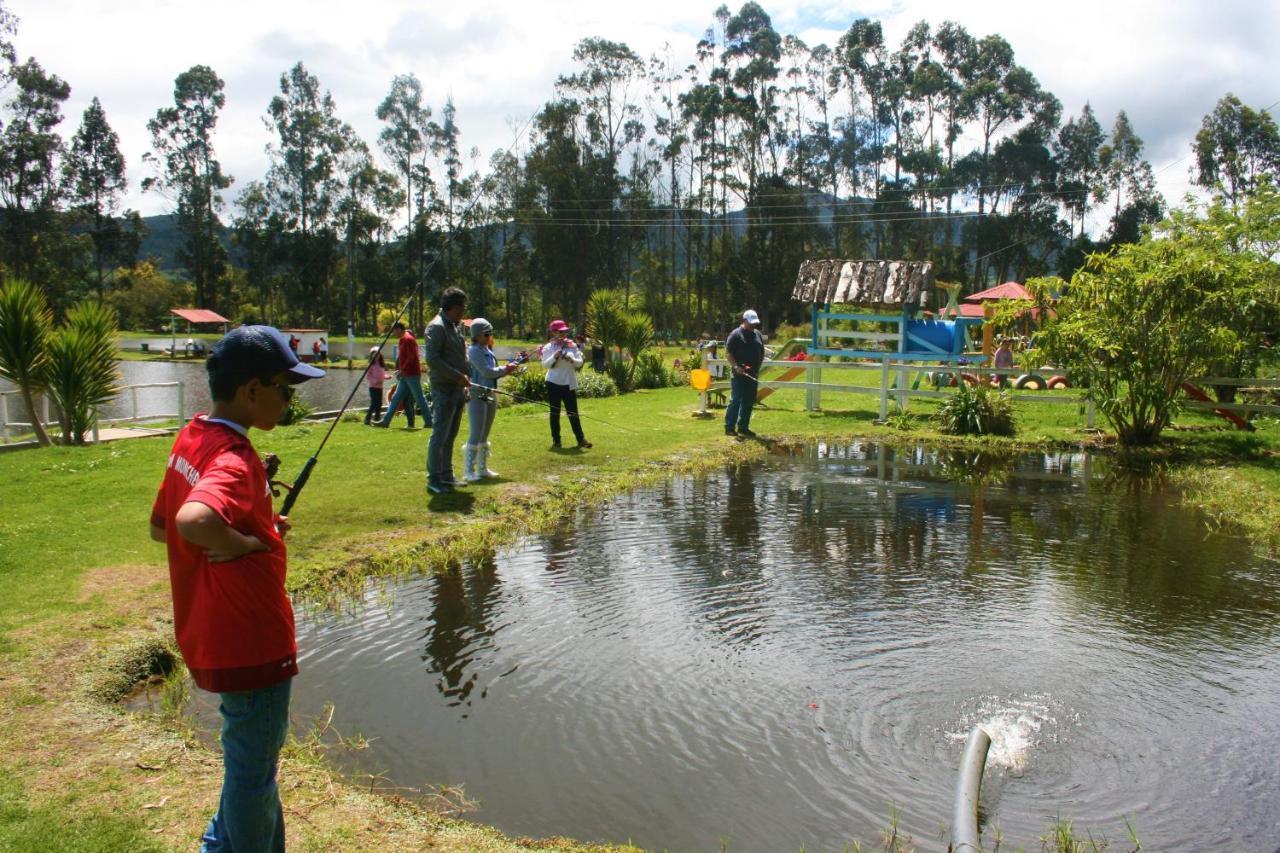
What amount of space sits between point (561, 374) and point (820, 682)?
25.8ft

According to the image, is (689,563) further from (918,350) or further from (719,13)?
(719,13)

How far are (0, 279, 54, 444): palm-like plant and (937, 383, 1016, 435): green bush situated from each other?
544 inches

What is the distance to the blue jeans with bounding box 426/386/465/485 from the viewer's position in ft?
31.6

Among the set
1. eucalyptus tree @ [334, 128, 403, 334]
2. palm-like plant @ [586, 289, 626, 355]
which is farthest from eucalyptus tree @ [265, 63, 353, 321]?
palm-like plant @ [586, 289, 626, 355]

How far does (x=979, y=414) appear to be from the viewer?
15633mm

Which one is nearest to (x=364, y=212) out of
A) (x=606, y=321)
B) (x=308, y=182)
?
(x=308, y=182)

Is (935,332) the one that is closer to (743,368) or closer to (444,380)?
(743,368)

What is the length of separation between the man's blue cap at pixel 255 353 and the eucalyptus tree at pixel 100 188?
7363 cm

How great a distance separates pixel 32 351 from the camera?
500 inches

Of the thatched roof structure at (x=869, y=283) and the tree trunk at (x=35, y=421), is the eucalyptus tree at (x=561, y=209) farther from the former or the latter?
the tree trunk at (x=35, y=421)

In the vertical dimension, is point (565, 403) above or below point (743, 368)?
below

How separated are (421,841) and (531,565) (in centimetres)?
420

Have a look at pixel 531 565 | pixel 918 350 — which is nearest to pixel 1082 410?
pixel 918 350

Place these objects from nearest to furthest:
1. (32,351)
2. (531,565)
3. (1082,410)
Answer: (531,565) < (32,351) < (1082,410)
